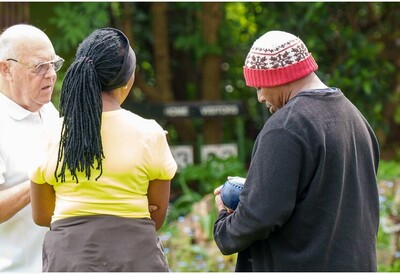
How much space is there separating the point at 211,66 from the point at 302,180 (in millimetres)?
6632

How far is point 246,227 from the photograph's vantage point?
3.02 m

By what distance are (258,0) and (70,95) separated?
6452 millimetres

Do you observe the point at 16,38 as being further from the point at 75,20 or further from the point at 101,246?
the point at 75,20

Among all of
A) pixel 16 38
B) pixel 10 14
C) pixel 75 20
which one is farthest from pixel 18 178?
pixel 75 20

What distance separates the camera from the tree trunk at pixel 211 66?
30.3ft

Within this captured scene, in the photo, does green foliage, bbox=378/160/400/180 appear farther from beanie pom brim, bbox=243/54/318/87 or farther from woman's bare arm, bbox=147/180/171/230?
woman's bare arm, bbox=147/180/171/230

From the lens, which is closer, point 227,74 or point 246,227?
point 246,227

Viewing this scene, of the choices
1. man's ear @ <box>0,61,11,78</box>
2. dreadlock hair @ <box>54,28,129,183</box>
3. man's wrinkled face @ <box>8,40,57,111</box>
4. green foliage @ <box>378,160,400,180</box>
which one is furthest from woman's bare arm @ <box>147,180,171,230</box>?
green foliage @ <box>378,160,400,180</box>

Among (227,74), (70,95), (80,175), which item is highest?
(70,95)

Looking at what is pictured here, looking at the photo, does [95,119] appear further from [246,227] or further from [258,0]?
[258,0]

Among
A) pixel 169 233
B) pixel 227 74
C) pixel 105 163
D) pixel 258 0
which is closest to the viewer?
pixel 105 163

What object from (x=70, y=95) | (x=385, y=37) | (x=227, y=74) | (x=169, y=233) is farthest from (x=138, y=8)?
(x=70, y=95)

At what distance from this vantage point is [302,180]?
117 inches

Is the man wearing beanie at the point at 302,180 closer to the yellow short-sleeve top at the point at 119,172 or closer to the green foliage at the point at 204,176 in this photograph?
the yellow short-sleeve top at the point at 119,172
